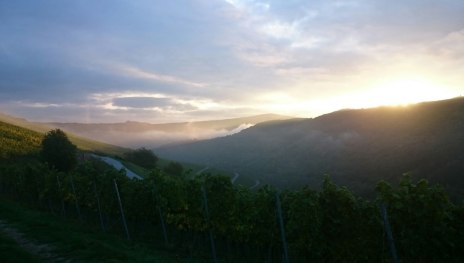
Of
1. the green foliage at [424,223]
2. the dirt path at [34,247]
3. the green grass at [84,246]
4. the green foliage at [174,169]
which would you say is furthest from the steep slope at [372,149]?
the dirt path at [34,247]

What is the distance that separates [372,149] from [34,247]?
109497 mm

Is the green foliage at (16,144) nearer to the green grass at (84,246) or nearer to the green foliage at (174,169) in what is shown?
the green foliage at (174,169)

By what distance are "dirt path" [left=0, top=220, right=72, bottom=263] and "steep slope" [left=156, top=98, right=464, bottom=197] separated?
229 ft

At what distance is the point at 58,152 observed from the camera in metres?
64.8

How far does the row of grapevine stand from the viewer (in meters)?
12.2

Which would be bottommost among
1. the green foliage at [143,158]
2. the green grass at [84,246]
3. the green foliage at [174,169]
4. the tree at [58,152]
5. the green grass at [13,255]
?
the green foliage at [174,169]

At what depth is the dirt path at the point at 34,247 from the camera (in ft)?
46.6

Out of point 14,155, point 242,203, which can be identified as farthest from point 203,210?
point 14,155

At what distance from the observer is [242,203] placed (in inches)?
787

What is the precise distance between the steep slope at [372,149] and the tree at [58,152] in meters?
61.0

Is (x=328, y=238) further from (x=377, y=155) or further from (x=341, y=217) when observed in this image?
(x=377, y=155)

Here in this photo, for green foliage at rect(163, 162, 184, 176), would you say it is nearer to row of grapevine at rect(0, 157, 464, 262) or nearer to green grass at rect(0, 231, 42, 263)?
row of grapevine at rect(0, 157, 464, 262)

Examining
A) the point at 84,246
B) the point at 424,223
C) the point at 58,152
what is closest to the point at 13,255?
the point at 84,246

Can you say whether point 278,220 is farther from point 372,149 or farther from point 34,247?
point 372,149
